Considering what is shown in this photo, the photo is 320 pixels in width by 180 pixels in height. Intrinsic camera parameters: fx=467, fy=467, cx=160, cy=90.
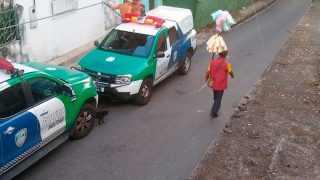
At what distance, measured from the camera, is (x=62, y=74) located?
8906 millimetres

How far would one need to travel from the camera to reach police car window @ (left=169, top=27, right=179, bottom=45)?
12250 mm

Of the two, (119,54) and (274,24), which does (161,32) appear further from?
(274,24)

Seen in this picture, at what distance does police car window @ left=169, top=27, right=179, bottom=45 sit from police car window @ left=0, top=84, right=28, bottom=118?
5585 millimetres

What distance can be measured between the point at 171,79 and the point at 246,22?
1098 centimetres

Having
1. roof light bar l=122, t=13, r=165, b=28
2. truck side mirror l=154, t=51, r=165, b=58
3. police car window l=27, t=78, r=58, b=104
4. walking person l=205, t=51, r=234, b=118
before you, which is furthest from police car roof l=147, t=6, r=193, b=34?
police car window l=27, t=78, r=58, b=104

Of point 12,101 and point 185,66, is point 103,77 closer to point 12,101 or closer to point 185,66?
point 12,101

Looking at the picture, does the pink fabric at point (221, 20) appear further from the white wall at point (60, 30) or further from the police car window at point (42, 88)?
A: the police car window at point (42, 88)

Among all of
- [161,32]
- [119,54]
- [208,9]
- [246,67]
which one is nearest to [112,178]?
[119,54]

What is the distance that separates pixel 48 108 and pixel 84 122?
142 cm

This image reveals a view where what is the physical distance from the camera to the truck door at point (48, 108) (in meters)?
7.68

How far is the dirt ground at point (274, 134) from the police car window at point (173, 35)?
245 cm

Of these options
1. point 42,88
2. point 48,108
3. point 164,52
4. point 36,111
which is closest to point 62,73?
point 42,88

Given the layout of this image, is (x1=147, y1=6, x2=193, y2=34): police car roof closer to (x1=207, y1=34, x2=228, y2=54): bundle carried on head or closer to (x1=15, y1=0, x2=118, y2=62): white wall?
(x1=207, y1=34, x2=228, y2=54): bundle carried on head

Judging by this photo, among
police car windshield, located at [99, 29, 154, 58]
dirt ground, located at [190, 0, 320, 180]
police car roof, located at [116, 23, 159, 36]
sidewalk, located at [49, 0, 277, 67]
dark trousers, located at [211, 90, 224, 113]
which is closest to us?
dirt ground, located at [190, 0, 320, 180]
